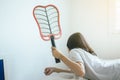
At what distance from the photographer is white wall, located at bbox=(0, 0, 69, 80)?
1873 millimetres

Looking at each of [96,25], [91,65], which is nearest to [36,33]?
[91,65]

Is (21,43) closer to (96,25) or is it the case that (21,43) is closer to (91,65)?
(91,65)

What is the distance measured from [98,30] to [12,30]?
49.4 inches

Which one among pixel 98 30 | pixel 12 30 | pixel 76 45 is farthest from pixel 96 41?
pixel 12 30

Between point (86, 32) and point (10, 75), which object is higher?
point (86, 32)

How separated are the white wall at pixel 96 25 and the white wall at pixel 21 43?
0.54 m

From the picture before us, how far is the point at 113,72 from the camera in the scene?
67.0 inches

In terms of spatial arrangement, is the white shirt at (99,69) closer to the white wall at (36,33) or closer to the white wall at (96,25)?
the white wall at (36,33)

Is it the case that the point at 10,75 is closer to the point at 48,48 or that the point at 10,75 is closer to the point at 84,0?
the point at 48,48

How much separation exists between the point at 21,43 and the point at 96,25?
115 cm

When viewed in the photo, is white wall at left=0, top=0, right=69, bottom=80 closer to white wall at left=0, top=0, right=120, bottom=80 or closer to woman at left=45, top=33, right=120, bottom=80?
white wall at left=0, top=0, right=120, bottom=80

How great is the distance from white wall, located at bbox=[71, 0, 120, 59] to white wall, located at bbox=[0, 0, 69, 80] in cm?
54

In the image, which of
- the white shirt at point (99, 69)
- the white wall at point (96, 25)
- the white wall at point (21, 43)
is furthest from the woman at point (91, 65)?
the white wall at point (96, 25)

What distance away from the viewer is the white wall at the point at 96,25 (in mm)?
2602
